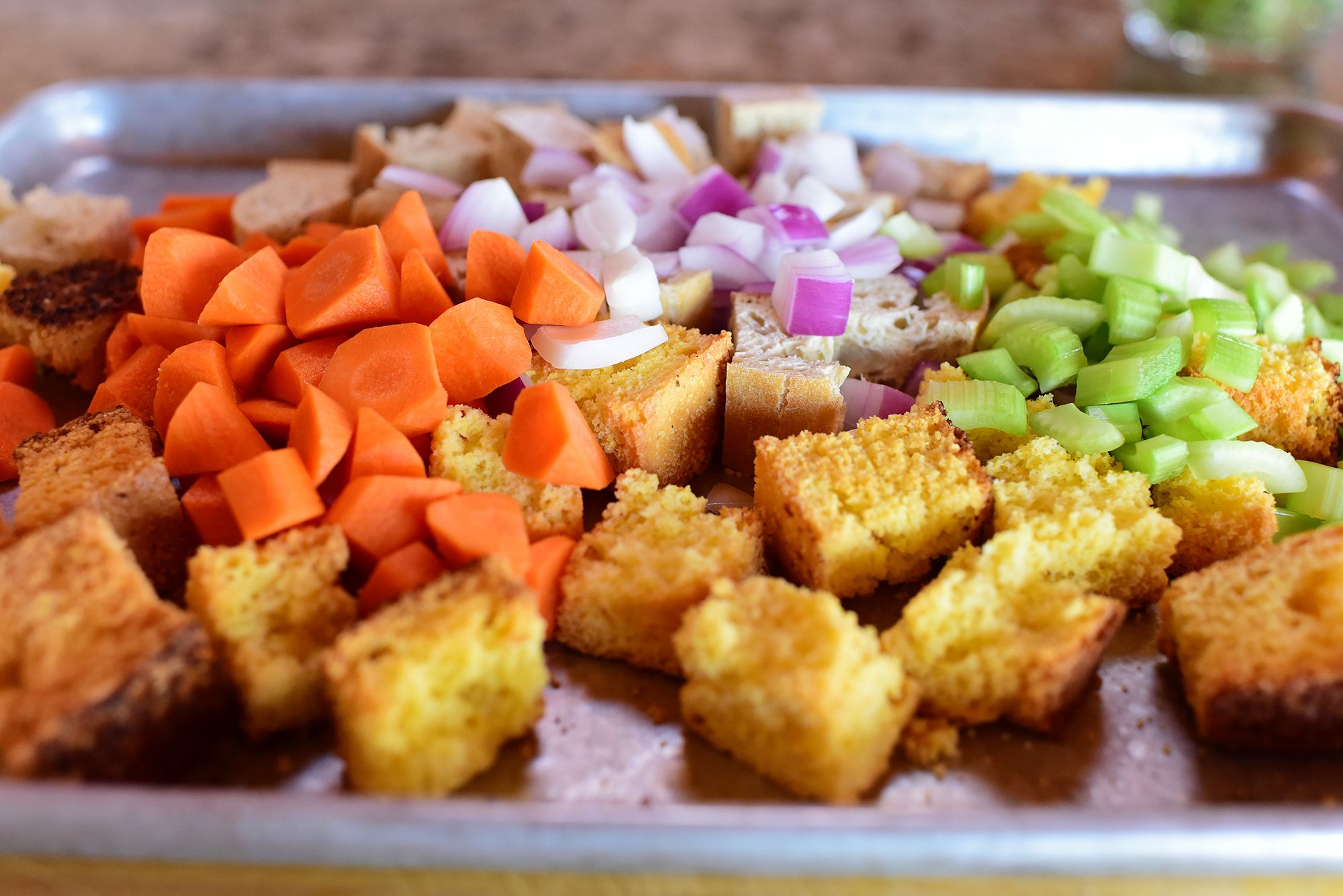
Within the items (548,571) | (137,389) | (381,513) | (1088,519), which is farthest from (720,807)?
(137,389)

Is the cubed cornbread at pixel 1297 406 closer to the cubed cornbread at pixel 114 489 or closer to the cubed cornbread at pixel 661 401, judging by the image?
the cubed cornbread at pixel 661 401

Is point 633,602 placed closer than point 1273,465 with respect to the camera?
Yes

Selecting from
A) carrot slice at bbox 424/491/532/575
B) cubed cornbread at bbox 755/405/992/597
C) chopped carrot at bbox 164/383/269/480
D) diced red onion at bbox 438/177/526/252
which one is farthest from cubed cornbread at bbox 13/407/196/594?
cubed cornbread at bbox 755/405/992/597

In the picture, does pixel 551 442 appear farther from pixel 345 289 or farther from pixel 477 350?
pixel 345 289

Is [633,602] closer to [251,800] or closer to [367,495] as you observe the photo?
A: [367,495]

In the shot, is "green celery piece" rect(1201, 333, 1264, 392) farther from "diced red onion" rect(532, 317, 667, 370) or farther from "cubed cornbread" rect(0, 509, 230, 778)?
"cubed cornbread" rect(0, 509, 230, 778)

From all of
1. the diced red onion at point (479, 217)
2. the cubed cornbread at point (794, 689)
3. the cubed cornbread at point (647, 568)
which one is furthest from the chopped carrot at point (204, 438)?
the cubed cornbread at point (794, 689)

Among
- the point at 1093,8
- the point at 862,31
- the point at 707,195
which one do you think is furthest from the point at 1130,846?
the point at 1093,8
